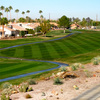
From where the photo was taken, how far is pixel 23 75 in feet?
103

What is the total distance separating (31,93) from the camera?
17.0 meters

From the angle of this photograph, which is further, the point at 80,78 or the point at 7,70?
the point at 7,70

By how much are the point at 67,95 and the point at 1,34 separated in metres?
107

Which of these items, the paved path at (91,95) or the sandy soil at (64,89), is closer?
the paved path at (91,95)

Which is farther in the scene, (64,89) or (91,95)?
(64,89)

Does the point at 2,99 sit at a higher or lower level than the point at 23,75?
higher

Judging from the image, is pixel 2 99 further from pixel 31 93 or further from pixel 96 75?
pixel 96 75

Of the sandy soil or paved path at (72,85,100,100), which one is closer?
paved path at (72,85,100,100)

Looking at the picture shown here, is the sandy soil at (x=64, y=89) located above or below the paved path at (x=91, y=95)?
below

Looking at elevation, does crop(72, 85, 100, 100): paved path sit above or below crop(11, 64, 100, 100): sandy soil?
above

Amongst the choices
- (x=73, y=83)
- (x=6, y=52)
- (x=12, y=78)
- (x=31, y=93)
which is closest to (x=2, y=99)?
(x=31, y=93)

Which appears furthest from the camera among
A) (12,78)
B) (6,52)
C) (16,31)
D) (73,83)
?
(16,31)

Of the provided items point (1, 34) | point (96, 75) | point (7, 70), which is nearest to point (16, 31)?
point (1, 34)

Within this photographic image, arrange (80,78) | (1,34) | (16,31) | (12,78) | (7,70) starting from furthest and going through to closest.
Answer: (16,31) → (1,34) → (7,70) → (12,78) → (80,78)
